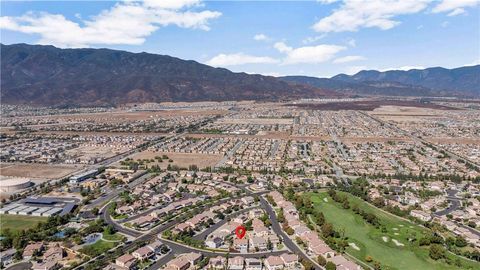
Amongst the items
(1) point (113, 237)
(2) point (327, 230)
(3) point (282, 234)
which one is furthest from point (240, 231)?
(1) point (113, 237)

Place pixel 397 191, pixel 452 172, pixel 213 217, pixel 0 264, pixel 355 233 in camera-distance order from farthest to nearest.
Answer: pixel 452 172 < pixel 397 191 < pixel 213 217 < pixel 355 233 < pixel 0 264

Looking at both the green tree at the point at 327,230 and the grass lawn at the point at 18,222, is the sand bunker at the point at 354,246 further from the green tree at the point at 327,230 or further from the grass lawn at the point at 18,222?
the grass lawn at the point at 18,222

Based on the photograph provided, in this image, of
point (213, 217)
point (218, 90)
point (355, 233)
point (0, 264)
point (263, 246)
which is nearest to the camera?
point (0, 264)

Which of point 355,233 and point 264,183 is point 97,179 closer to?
point 264,183

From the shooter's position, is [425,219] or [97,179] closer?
[425,219]

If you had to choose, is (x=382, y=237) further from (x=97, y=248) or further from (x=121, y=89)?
(x=121, y=89)

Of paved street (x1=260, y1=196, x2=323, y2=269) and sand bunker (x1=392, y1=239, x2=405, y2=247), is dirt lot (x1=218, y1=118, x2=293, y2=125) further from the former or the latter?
sand bunker (x1=392, y1=239, x2=405, y2=247)

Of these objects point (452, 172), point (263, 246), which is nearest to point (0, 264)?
point (263, 246)
